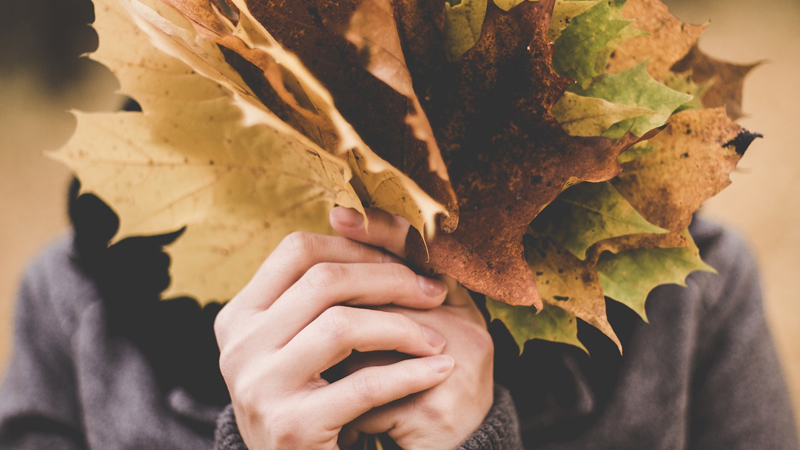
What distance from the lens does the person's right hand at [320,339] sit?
45 centimetres

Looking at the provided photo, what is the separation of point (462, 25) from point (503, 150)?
102 mm

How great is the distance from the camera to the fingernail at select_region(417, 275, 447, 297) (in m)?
0.48

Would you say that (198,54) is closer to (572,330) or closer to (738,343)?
(572,330)

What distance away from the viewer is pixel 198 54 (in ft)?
1.17

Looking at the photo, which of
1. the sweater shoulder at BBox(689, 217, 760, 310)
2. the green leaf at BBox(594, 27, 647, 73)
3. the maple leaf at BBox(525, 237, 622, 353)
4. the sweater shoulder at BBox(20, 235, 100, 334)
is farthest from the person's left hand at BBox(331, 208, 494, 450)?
the sweater shoulder at BBox(20, 235, 100, 334)

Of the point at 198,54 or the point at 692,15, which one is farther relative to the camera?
the point at 692,15

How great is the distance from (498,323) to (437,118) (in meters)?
0.44

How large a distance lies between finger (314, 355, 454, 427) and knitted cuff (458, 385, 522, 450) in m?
0.11

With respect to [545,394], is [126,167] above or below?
above

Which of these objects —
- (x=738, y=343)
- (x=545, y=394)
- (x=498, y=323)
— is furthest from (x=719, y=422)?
(x=498, y=323)

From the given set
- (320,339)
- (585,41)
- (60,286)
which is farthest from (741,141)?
(60,286)

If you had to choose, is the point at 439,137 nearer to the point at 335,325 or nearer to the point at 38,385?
the point at 335,325

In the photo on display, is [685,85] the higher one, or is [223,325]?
[685,85]

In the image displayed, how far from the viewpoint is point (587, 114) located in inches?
15.3
